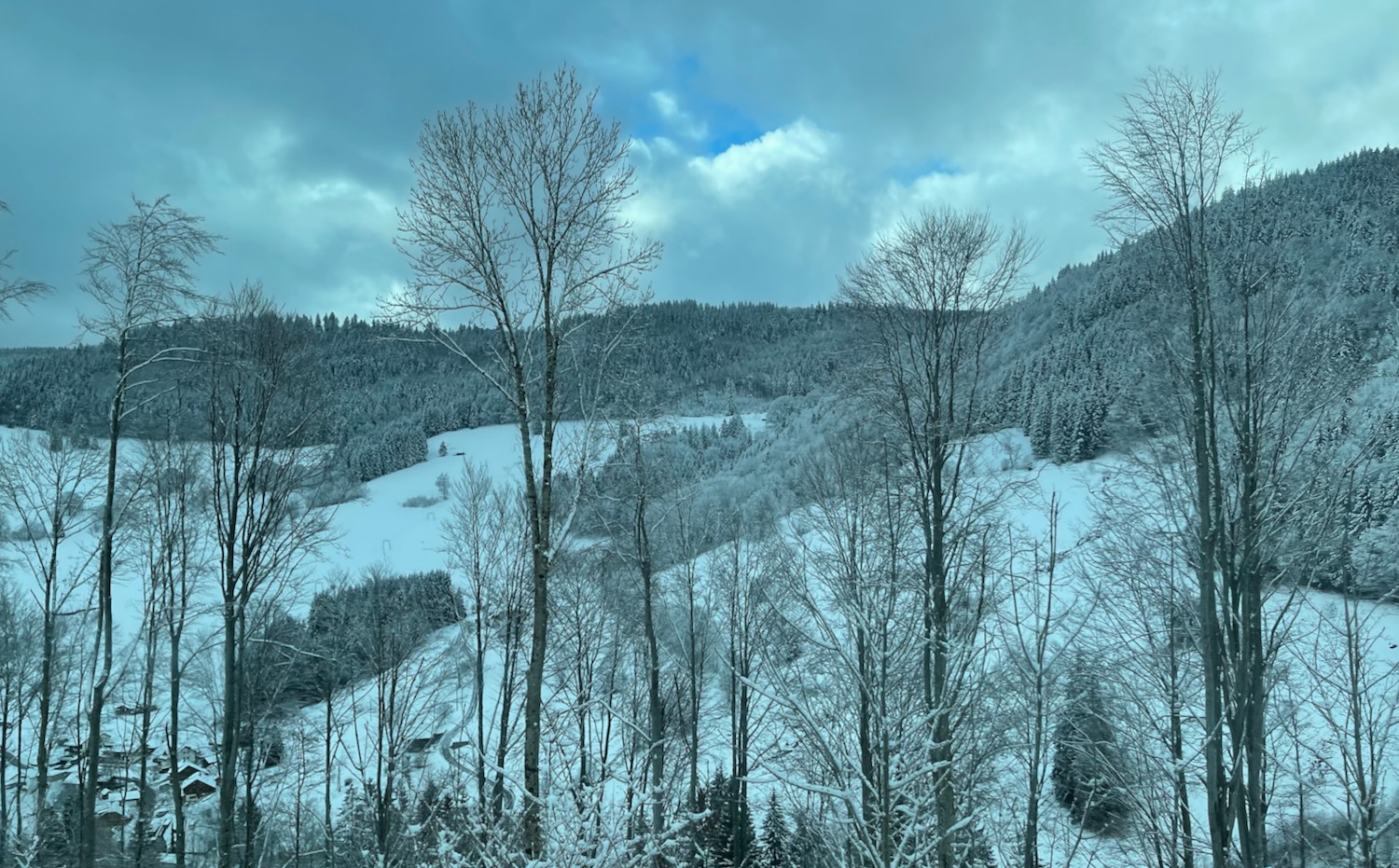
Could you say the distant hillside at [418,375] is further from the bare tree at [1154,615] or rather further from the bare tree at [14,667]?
the bare tree at [14,667]

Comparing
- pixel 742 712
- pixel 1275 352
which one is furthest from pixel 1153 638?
pixel 742 712

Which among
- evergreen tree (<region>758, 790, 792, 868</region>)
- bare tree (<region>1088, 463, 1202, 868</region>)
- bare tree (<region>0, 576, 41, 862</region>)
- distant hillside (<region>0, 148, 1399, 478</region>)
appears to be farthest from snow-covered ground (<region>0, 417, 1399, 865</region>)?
bare tree (<region>0, 576, 41, 862</region>)

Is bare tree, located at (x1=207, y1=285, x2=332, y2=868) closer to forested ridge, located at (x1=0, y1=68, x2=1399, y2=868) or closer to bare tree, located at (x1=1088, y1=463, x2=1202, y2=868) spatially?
forested ridge, located at (x1=0, y1=68, x2=1399, y2=868)

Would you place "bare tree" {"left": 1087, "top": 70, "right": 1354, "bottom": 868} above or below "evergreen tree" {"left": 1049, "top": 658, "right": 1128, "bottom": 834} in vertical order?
above

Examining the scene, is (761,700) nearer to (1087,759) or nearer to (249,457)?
(1087,759)

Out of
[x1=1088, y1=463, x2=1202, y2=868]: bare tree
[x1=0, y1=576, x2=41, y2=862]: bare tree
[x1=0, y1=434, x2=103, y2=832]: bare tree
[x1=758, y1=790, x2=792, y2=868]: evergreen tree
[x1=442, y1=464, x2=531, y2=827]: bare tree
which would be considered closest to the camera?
[x1=1088, y1=463, x2=1202, y2=868]: bare tree

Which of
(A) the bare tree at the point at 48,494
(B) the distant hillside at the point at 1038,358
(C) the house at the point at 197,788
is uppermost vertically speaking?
(B) the distant hillside at the point at 1038,358

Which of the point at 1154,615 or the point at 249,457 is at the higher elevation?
the point at 249,457

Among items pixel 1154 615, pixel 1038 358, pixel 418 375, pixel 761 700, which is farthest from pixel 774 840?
pixel 418 375

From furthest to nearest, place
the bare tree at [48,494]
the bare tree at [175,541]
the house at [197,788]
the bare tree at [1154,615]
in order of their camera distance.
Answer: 1. the house at [197,788]
2. the bare tree at [175,541]
3. the bare tree at [48,494]
4. the bare tree at [1154,615]

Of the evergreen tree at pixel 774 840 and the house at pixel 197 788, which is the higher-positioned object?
the evergreen tree at pixel 774 840

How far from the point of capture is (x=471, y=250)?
7.12m

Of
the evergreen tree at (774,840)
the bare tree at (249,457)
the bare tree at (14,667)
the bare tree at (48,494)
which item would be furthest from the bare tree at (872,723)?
the bare tree at (14,667)

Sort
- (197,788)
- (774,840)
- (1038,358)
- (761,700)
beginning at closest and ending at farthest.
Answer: (774,840) → (761,700) → (197,788) → (1038,358)
